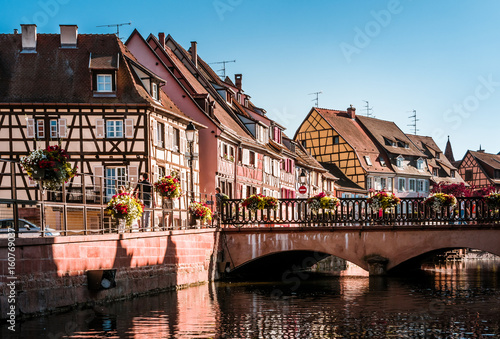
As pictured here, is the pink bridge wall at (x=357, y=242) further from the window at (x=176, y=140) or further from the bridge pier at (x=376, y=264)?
the window at (x=176, y=140)

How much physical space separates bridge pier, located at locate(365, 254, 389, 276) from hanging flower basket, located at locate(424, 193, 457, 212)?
290 cm

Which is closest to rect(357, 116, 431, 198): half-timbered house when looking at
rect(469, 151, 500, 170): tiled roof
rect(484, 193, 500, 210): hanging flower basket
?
rect(469, 151, 500, 170): tiled roof

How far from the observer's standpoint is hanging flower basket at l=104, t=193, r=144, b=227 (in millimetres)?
23203

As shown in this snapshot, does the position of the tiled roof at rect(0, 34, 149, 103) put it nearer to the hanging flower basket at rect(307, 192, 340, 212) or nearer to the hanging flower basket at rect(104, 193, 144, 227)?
the hanging flower basket at rect(307, 192, 340, 212)

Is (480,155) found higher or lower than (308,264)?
higher

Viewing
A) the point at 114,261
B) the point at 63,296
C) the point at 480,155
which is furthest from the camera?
the point at 480,155

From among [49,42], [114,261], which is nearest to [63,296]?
[114,261]

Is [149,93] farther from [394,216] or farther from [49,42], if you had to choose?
[394,216]

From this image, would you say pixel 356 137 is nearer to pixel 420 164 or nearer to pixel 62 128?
pixel 420 164

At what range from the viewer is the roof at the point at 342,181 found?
78.4m

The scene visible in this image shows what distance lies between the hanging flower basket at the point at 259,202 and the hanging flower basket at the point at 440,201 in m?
6.34

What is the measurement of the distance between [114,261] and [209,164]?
74.7 ft

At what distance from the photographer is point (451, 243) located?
32000 millimetres

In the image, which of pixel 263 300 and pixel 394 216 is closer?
pixel 263 300
